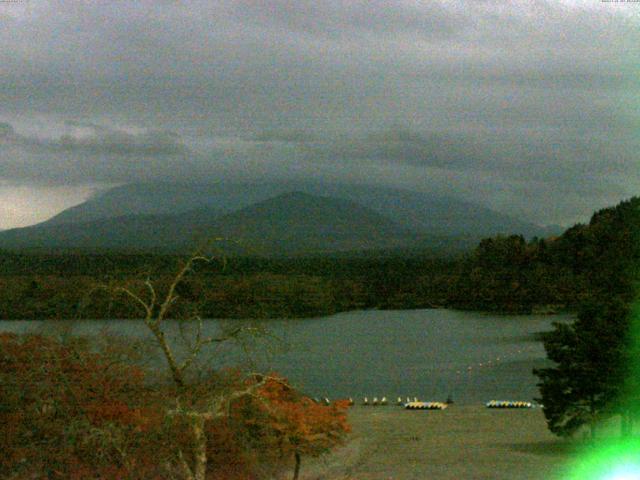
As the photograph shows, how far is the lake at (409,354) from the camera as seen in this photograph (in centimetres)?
4653

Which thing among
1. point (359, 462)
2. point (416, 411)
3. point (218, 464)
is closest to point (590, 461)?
point (359, 462)

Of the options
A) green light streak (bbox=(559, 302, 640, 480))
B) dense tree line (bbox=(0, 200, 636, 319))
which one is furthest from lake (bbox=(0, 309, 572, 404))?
green light streak (bbox=(559, 302, 640, 480))

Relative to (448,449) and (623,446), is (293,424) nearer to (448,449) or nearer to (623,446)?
(448,449)

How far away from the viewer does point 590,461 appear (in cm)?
2158

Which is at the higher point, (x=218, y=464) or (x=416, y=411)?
(x=218, y=464)

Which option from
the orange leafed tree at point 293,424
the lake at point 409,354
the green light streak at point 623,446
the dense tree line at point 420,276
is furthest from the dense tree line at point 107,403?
the dense tree line at point 420,276

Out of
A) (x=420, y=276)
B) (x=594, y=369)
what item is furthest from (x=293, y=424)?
(x=420, y=276)

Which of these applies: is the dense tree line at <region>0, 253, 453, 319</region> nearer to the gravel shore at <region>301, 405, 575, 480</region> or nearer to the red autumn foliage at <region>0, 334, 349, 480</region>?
the gravel shore at <region>301, 405, 575, 480</region>

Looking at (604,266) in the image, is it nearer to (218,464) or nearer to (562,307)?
(562,307)

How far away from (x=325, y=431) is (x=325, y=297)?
74926mm

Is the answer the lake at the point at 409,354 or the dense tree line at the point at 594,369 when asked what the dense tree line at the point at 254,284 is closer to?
the lake at the point at 409,354

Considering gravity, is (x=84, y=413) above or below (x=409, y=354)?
above

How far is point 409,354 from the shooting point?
63.9 metres

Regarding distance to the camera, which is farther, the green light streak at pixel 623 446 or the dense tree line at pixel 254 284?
the dense tree line at pixel 254 284
